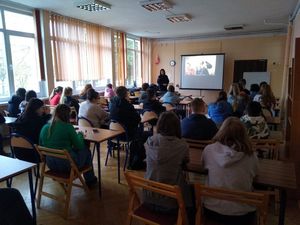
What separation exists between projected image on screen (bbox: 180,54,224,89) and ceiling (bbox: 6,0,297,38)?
1344mm

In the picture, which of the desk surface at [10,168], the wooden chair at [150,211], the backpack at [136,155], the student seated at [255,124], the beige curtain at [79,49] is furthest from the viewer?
the beige curtain at [79,49]

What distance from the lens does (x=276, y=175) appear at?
176 cm

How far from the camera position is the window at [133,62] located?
9.66 meters

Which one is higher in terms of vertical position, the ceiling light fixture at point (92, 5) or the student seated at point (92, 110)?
the ceiling light fixture at point (92, 5)

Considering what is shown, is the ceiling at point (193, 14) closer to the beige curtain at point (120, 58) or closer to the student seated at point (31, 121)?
the beige curtain at point (120, 58)

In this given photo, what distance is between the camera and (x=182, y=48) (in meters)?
10.5

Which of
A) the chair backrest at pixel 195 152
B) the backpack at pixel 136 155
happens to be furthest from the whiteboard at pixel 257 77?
the chair backrest at pixel 195 152

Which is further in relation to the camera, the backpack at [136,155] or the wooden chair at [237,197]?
the backpack at [136,155]

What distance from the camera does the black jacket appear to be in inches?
146

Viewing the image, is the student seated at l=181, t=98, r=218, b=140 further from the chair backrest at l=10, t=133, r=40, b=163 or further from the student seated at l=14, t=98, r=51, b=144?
the student seated at l=14, t=98, r=51, b=144

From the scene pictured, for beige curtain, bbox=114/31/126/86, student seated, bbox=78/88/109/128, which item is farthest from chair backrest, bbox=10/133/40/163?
beige curtain, bbox=114/31/126/86

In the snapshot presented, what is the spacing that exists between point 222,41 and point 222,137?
354 inches

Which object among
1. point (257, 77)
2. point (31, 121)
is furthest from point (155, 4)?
point (257, 77)

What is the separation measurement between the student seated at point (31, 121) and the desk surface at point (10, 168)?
1010mm
